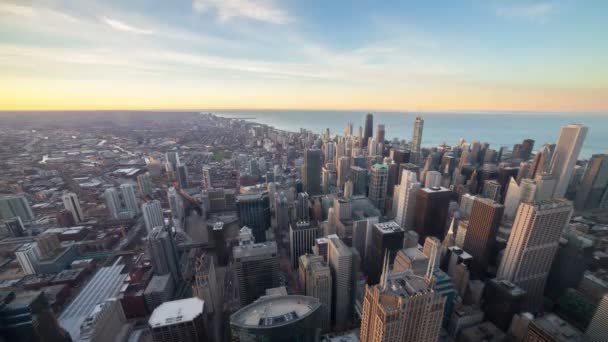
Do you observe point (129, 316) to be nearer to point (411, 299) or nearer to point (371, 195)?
point (411, 299)

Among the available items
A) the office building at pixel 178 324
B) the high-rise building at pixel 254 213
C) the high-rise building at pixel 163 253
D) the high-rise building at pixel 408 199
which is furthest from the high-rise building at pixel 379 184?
the office building at pixel 178 324

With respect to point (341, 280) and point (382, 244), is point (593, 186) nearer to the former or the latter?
point (382, 244)

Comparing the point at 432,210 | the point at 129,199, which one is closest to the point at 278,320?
the point at 432,210

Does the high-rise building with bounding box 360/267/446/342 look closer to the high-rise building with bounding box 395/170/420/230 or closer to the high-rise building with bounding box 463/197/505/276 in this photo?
the high-rise building with bounding box 463/197/505/276

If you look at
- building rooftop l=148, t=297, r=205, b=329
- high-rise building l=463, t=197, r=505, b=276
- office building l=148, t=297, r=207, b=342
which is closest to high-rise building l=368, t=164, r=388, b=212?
high-rise building l=463, t=197, r=505, b=276

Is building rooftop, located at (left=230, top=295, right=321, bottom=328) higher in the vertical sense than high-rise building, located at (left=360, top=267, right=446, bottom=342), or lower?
lower

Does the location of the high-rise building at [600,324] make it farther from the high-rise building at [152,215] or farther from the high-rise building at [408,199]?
the high-rise building at [152,215]
